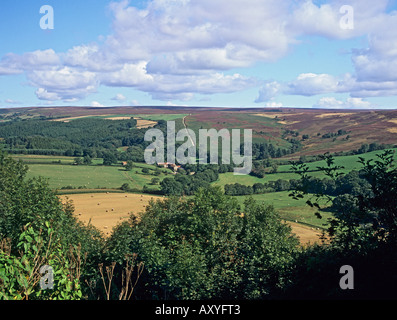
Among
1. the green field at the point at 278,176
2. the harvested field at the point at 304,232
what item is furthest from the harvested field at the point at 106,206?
the green field at the point at 278,176

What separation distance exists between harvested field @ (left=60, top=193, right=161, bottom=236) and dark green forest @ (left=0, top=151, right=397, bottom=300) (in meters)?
16.2

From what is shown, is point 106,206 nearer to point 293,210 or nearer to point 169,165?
point 293,210

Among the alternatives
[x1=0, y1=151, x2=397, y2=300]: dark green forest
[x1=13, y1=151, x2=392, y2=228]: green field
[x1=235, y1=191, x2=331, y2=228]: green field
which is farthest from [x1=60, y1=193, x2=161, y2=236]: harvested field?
[x1=235, y1=191, x2=331, y2=228]: green field

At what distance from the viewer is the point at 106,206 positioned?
59781 millimetres

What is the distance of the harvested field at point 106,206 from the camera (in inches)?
2030

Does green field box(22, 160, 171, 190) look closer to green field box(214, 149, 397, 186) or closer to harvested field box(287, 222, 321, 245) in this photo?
green field box(214, 149, 397, 186)

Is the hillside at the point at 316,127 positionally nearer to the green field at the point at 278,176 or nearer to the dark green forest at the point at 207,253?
the green field at the point at 278,176

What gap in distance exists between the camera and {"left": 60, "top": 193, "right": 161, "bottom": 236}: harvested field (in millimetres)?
51566

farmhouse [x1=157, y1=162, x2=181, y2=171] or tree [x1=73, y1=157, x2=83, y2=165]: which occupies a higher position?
tree [x1=73, y1=157, x2=83, y2=165]

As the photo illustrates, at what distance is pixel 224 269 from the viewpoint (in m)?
20.6

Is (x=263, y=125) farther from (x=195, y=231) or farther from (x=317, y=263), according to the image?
(x=317, y=263)

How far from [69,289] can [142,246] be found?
47.1 ft

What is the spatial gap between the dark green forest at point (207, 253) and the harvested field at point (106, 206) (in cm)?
1617
